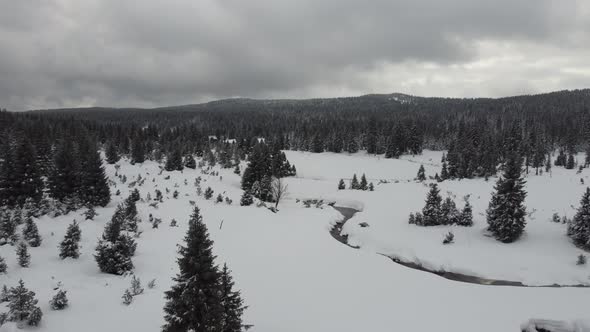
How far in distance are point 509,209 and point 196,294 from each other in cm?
3188

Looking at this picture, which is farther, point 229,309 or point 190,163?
point 190,163

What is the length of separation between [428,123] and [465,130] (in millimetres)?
32848

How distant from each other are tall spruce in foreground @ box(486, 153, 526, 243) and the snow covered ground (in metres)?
1.23

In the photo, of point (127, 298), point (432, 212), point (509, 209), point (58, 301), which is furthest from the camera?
point (432, 212)

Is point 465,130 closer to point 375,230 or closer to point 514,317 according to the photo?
point 375,230

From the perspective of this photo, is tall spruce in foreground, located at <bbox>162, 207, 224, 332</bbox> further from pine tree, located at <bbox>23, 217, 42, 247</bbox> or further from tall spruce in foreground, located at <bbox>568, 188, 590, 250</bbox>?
tall spruce in foreground, located at <bbox>568, 188, 590, 250</bbox>

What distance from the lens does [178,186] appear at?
45531 mm

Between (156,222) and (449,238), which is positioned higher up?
(156,222)

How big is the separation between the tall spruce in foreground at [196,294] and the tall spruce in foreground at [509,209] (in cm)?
3022

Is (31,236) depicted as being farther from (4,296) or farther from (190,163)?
(190,163)

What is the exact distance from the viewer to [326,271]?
22.6m

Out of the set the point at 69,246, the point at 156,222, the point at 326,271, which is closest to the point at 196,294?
the point at 69,246

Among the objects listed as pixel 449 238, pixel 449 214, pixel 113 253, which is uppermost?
pixel 113 253

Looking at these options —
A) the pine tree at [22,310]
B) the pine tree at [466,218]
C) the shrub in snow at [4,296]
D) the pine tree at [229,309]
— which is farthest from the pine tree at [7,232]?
the pine tree at [466,218]
